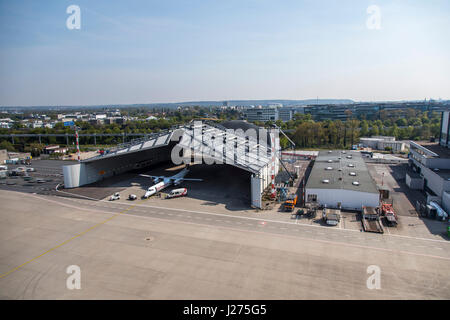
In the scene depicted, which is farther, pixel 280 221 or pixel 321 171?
pixel 321 171

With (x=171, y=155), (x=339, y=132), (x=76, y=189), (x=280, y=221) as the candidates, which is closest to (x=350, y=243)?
(x=280, y=221)

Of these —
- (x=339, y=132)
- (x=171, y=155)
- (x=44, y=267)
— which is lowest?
(x=44, y=267)

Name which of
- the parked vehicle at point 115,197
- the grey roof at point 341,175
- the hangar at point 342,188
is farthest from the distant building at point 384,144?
the parked vehicle at point 115,197

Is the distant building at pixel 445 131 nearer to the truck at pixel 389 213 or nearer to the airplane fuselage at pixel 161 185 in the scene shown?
the truck at pixel 389 213

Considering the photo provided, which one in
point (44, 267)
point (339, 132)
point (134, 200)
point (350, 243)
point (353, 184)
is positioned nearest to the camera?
point (44, 267)

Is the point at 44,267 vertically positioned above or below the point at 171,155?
below

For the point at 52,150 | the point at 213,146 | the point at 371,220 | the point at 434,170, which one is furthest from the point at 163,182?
the point at 52,150

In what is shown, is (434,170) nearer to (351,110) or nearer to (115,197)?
(115,197)
